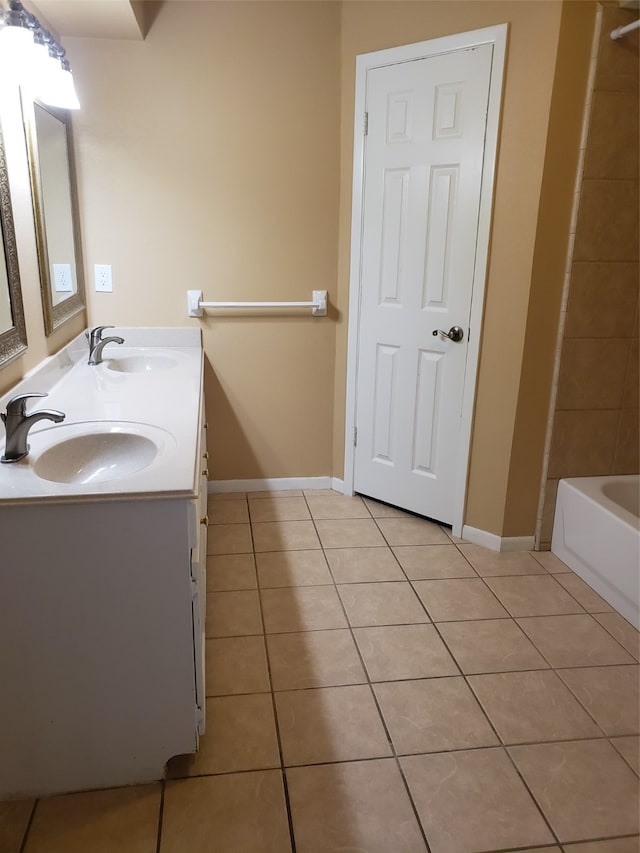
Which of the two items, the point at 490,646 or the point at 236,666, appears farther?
the point at 490,646

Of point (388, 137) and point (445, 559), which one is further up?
point (388, 137)

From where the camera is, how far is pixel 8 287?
179 centimetres

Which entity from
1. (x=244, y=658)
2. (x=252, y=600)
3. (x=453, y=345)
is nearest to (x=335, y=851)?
(x=244, y=658)

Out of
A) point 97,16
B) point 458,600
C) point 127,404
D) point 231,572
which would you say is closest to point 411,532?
point 458,600

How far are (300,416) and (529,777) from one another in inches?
77.7

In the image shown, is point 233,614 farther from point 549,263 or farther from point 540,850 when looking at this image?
point 549,263

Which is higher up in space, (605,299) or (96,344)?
(605,299)

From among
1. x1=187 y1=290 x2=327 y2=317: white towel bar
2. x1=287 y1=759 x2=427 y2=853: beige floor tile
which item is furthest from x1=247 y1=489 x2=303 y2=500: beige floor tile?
x1=287 y1=759 x2=427 y2=853: beige floor tile

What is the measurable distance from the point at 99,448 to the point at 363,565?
4.21 feet

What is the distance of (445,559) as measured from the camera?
2.64 meters

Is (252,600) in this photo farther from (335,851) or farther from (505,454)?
(505,454)

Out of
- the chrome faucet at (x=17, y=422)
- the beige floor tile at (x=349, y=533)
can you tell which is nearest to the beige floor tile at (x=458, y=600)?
the beige floor tile at (x=349, y=533)

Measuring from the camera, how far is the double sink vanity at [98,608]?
133 cm

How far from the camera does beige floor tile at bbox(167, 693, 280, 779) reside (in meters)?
1.60
